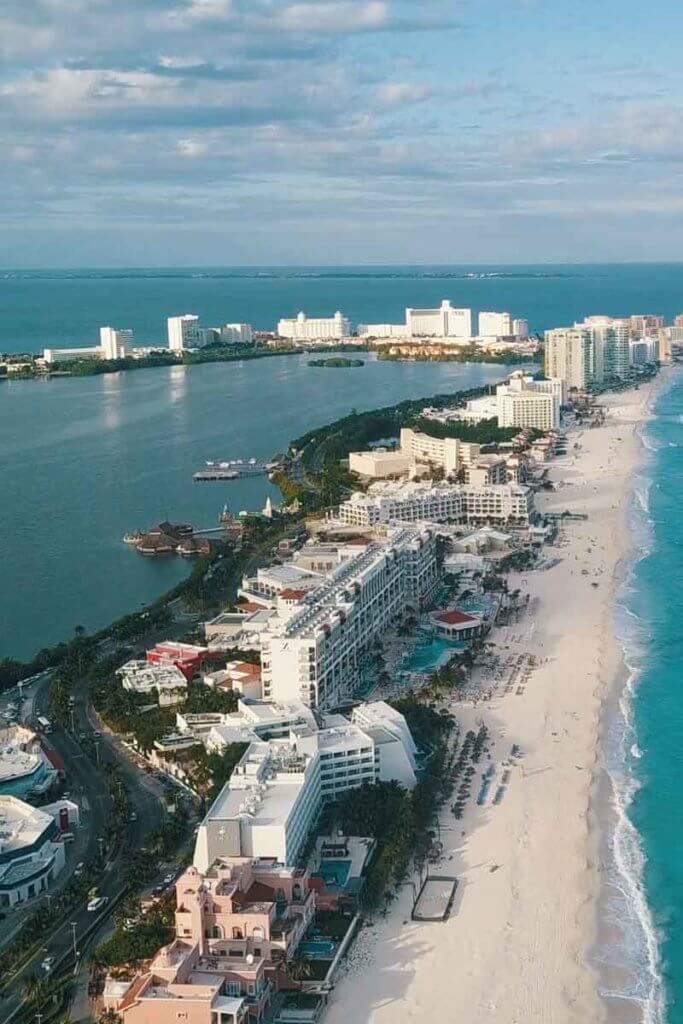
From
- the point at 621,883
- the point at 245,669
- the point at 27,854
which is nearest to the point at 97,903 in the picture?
the point at 27,854

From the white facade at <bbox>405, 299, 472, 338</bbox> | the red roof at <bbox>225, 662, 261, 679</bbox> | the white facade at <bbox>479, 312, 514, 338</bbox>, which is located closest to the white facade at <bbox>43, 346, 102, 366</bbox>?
the white facade at <bbox>405, 299, 472, 338</bbox>

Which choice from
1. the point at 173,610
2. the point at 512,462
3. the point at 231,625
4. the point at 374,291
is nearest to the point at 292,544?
the point at 173,610

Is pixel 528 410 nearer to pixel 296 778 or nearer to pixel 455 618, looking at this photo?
pixel 455 618

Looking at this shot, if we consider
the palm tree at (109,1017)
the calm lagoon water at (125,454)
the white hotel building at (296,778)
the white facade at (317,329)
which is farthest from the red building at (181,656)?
the white facade at (317,329)

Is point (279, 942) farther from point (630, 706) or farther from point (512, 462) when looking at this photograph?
point (512, 462)

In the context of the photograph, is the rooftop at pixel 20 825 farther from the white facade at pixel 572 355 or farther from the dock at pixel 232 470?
the white facade at pixel 572 355

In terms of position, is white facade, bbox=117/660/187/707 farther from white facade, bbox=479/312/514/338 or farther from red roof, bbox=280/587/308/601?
white facade, bbox=479/312/514/338

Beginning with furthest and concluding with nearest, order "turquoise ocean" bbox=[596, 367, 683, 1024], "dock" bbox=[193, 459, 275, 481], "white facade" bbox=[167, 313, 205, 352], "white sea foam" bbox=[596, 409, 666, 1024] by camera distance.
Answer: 1. "white facade" bbox=[167, 313, 205, 352]
2. "dock" bbox=[193, 459, 275, 481]
3. "turquoise ocean" bbox=[596, 367, 683, 1024]
4. "white sea foam" bbox=[596, 409, 666, 1024]
